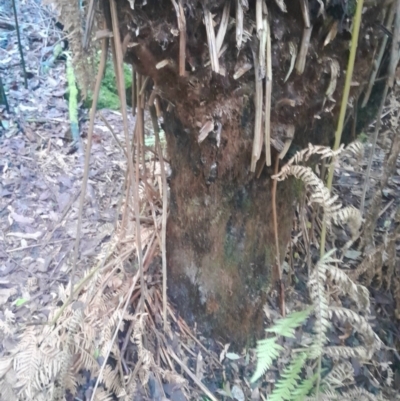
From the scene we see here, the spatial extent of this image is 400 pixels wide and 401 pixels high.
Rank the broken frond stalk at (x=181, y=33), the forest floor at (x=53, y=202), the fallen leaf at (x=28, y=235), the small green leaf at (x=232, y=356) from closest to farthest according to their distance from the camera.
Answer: the broken frond stalk at (x=181, y=33), the small green leaf at (x=232, y=356), the forest floor at (x=53, y=202), the fallen leaf at (x=28, y=235)

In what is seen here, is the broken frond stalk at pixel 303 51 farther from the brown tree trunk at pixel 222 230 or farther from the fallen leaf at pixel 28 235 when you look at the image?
the fallen leaf at pixel 28 235

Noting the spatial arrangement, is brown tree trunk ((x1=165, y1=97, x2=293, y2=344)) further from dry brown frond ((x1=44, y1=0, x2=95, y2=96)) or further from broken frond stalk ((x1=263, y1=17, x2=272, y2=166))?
dry brown frond ((x1=44, y1=0, x2=95, y2=96))

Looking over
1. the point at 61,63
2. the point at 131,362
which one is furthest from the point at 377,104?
the point at 61,63

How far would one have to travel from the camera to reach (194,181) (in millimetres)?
997

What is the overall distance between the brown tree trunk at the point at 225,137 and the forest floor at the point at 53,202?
0.55 ft

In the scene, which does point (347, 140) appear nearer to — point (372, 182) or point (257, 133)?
point (257, 133)

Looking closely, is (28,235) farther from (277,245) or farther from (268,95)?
(268,95)

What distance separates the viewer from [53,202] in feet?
6.23

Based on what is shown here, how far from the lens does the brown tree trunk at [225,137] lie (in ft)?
2.54

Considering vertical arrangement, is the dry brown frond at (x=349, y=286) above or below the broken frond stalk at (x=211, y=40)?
below

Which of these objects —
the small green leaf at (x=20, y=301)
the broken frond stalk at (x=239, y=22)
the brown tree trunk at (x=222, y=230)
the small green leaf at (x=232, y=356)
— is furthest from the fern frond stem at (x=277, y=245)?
the small green leaf at (x=20, y=301)

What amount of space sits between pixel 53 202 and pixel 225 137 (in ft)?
4.02

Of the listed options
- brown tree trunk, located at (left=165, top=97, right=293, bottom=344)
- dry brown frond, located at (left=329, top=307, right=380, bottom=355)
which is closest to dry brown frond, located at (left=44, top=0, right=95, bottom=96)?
brown tree trunk, located at (left=165, top=97, right=293, bottom=344)

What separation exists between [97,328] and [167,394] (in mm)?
243
